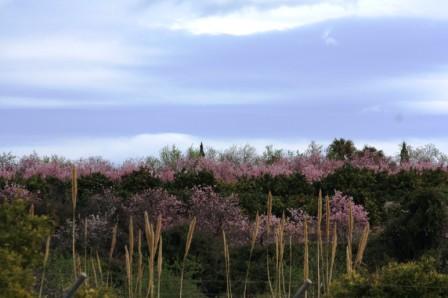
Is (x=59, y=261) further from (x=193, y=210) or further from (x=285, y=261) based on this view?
(x=193, y=210)

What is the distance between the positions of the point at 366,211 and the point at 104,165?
7565 millimetres

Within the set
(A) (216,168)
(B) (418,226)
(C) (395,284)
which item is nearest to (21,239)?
(C) (395,284)

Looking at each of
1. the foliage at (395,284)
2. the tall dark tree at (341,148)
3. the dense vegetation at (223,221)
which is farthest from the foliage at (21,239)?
the tall dark tree at (341,148)

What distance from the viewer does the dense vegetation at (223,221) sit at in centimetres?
707

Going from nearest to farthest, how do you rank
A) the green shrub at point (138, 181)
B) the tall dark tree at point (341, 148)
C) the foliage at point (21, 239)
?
the foliage at point (21, 239)
the green shrub at point (138, 181)
the tall dark tree at point (341, 148)

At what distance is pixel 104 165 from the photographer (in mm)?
22344

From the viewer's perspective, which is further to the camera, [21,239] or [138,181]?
[138,181]

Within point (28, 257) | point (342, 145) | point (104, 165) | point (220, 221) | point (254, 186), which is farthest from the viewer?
point (342, 145)

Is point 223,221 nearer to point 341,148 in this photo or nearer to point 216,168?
point 216,168

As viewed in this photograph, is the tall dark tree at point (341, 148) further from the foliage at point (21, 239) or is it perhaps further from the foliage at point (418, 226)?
the foliage at point (21, 239)

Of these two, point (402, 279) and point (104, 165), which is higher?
point (104, 165)

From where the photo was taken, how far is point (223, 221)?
15391mm

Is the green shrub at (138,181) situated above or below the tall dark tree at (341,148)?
below

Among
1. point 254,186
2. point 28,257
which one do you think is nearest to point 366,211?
point 254,186
